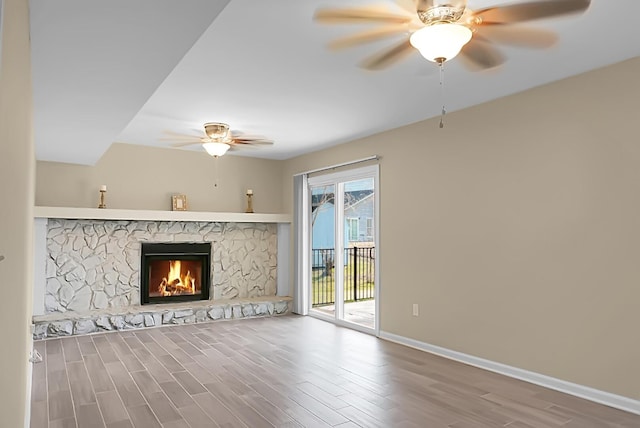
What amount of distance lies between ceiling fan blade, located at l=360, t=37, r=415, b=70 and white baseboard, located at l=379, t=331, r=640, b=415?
108 inches

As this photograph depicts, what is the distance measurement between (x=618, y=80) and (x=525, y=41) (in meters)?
0.94

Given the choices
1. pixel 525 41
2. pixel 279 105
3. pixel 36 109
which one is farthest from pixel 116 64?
pixel 525 41

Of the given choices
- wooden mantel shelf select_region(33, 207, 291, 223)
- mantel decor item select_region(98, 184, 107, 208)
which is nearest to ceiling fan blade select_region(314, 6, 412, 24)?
wooden mantel shelf select_region(33, 207, 291, 223)

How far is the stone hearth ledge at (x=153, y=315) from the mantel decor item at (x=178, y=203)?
1.35 m

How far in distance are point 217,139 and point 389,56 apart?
8.82 ft

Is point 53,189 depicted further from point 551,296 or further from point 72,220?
point 551,296

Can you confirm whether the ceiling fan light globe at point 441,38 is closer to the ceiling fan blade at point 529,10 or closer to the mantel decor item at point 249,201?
the ceiling fan blade at point 529,10

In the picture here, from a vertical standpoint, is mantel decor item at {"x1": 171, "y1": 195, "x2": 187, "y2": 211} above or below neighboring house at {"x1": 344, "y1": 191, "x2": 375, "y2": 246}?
above

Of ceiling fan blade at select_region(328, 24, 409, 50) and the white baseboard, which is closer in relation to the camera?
ceiling fan blade at select_region(328, 24, 409, 50)

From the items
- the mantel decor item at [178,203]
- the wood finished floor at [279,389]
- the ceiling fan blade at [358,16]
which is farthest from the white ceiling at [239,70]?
the wood finished floor at [279,389]

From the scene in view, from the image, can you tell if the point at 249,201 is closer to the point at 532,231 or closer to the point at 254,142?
the point at 254,142

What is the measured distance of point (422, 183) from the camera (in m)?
4.94

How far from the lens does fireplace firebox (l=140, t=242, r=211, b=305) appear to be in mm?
6410

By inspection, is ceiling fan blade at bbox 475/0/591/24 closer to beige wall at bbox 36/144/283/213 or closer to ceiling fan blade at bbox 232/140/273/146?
ceiling fan blade at bbox 232/140/273/146
